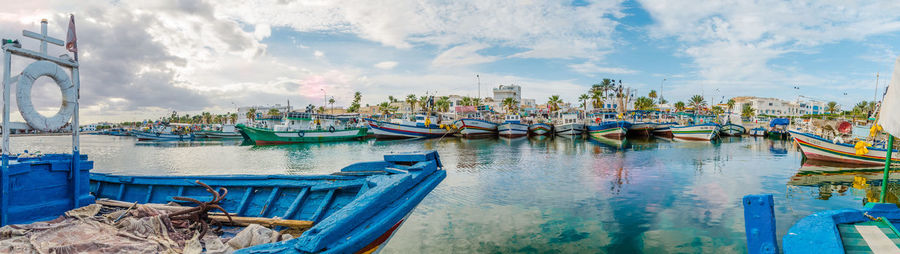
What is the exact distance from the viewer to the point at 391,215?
144 inches

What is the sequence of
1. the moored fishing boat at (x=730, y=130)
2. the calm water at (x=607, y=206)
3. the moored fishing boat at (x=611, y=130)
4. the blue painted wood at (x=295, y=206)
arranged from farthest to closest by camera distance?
the moored fishing boat at (x=730, y=130) < the moored fishing boat at (x=611, y=130) < the calm water at (x=607, y=206) < the blue painted wood at (x=295, y=206)

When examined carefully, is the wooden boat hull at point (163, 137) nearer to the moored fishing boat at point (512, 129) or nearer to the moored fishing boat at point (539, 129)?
the moored fishing boat at point (512, 129)

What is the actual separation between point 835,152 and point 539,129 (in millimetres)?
35140

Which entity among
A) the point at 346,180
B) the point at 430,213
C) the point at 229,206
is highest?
the point at 346,180

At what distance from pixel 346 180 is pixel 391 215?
1.63m

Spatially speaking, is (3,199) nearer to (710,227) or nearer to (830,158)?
(710,227)

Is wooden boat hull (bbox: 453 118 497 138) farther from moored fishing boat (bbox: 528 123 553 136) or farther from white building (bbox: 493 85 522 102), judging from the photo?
white building (bbox: 493 85 522 102)

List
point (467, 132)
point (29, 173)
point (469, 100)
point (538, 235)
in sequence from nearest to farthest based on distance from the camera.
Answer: point (29, 173) < point (538, 235) < point (467, 132) < point (469, 100)

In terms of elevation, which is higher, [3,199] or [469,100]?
[469,100]

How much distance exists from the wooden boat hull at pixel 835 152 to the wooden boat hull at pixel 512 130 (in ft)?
97.4

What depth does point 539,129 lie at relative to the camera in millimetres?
52531

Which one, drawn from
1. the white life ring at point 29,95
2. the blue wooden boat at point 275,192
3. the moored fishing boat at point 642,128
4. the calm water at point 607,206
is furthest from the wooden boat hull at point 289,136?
the white life ring at point 29,95

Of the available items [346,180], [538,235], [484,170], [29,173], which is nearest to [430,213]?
[538,235]

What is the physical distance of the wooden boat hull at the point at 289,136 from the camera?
4072cm
